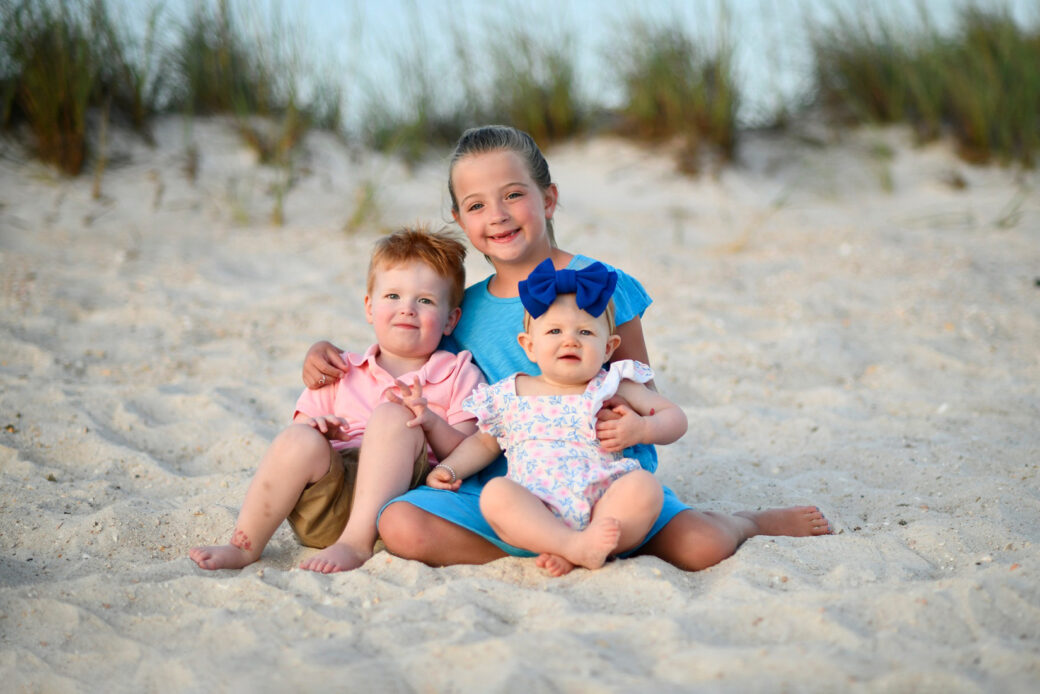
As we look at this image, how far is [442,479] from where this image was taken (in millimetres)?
2525

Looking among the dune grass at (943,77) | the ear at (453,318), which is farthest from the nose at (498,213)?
the dune grass at (943,77)

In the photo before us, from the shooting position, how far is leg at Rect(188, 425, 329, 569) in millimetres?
2432

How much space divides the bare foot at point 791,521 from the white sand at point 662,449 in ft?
0.35

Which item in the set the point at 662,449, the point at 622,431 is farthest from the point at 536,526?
the point at 662,449

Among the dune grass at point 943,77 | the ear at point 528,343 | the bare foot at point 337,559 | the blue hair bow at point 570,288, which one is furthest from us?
the dune grass at point 943,77

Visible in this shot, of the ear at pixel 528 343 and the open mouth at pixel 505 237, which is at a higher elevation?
the open mouth at pixel 505 237

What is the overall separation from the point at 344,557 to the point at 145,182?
175 inches

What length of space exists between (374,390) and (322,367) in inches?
6.6

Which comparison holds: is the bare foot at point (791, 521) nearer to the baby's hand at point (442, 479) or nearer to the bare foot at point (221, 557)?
the baby's hand at point (442, 479)

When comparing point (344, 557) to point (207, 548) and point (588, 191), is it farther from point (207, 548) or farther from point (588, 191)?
point (588, 191)

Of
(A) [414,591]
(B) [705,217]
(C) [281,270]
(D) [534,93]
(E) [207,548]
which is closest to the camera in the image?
(A) [414,591]

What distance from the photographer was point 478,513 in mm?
2475

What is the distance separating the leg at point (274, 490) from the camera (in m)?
2.43

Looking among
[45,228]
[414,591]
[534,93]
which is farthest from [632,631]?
[534,93]
